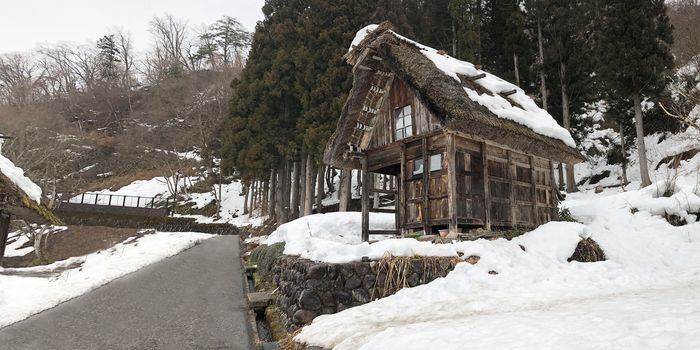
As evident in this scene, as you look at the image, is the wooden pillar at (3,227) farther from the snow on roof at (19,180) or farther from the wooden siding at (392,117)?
the wooden siding at (392,117)

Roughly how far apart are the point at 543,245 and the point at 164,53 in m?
56.3

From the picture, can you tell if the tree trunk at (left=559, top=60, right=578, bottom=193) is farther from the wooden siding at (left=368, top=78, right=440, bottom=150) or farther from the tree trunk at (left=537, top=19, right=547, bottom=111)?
the wooden siding at (left=368, top=78, right=440, bottom=150)

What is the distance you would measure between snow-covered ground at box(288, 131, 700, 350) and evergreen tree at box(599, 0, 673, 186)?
752 cm

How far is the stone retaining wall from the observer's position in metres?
6.39

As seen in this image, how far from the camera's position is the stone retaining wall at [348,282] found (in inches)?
251

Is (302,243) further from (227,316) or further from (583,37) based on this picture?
(583,37)

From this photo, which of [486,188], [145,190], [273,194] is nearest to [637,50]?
[486,188]

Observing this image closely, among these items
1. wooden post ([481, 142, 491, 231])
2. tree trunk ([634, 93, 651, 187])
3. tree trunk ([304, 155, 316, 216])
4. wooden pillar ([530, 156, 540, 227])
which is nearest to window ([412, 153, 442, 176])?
wooden post ([481, 142, 491, 231])

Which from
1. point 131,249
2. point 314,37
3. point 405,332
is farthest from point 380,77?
point 131,249

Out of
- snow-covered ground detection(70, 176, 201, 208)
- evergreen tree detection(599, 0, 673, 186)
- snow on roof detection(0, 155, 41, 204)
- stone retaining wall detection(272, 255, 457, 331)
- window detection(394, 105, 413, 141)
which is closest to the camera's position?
stone retaining wall detection(272, 255, 457, 331)

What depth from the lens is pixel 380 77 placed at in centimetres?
1113

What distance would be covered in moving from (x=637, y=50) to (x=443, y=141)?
532 inches

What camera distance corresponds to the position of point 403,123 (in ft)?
34.3

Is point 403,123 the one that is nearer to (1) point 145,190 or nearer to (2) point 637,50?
(2) point 637,50
